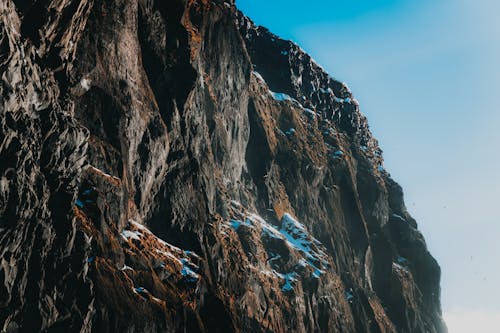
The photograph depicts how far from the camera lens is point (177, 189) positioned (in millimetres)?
79312

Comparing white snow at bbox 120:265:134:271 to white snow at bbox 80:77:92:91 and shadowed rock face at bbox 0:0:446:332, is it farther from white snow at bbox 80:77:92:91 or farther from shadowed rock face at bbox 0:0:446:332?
white snow at bbox 80:77:92:91

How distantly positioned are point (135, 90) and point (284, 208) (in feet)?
177

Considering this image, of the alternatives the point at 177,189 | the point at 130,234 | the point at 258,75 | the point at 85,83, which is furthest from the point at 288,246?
the point at 258,75

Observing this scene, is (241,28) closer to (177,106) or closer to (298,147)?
(298,147)

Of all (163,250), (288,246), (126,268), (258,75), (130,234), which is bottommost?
(126,268)

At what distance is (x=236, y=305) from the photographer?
81375mm

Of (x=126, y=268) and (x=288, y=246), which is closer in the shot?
(x=126, y=268)

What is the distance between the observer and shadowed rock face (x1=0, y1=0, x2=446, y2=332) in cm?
4994

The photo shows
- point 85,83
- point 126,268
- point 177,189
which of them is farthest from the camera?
point 177,189

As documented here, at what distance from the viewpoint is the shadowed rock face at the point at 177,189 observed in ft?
164

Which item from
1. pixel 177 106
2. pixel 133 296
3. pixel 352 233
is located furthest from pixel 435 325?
pixel 133 296

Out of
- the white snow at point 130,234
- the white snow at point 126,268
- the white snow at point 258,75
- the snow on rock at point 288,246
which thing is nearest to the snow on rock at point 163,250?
the white snow at point 130,234

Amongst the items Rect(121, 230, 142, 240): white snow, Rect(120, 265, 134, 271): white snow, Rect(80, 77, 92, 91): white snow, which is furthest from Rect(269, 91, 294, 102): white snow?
Rect(120, 265, 134, 271): white snow

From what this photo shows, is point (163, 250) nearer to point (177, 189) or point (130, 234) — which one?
point (130, 234)
